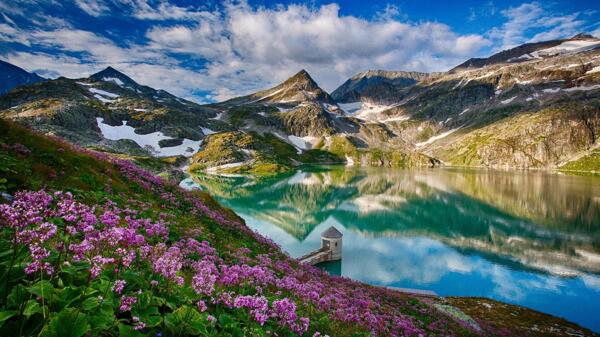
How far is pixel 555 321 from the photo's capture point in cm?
3594

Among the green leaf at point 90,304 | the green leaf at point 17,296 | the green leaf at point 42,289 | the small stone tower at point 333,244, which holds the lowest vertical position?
the small stone tower at point 333,244

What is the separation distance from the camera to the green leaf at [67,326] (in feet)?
12.3

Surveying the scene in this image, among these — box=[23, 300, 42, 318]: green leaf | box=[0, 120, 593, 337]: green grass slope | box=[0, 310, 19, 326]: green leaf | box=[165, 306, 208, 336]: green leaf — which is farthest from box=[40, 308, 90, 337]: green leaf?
box=[165, 306, 208, 336]: green leaf

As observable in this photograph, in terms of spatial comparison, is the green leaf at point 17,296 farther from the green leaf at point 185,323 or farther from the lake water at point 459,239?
the lake water at point 459,239

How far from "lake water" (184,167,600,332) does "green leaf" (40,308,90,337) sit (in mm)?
47121

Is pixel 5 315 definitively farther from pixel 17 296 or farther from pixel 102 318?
pixel 102 318

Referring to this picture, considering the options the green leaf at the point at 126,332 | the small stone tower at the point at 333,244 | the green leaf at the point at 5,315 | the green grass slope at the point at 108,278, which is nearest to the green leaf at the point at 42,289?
the green grass slope at the point at 108,278

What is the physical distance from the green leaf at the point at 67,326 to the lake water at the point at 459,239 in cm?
4712

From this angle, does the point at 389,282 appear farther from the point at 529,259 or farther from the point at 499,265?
the point at 529,259

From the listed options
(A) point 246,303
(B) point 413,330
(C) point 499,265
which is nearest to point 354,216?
(C) point 499,265

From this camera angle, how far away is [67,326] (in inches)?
149

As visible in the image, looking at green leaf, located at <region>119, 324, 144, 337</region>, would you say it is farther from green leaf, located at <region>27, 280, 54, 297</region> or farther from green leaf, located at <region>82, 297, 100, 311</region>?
green leaf, located at <region>27, 280, 54, 297</region>

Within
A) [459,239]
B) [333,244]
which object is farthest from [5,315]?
[459,239]

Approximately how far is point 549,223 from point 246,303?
107 metres
